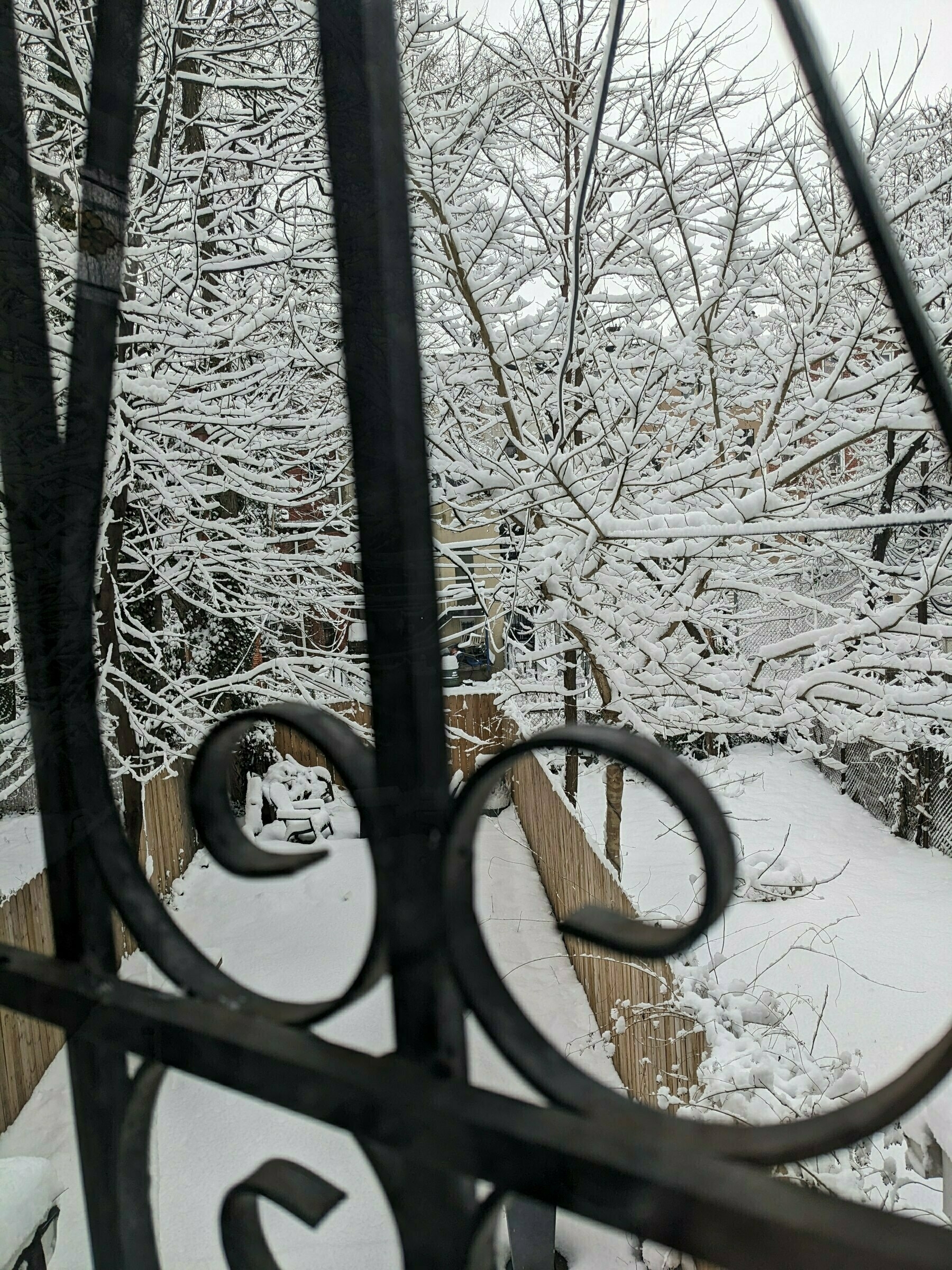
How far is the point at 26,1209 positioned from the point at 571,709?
10.9ft

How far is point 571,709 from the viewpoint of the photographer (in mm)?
4660

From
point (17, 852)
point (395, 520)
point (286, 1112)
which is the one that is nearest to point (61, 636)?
point (395, 520)

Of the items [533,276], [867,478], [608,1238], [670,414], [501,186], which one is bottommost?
[608,1238]

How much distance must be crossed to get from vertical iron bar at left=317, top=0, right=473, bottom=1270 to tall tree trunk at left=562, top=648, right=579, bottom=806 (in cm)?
Result: 387

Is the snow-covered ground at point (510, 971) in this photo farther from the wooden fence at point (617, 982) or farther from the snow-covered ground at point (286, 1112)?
the wooden fence at point (617, 982)

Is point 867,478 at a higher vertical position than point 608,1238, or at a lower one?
higher

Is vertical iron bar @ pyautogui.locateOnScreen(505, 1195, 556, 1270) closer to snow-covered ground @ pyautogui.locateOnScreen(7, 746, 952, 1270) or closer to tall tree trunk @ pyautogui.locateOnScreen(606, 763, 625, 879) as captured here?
snow-covered ground @ pyautogui.locateOnScreen(7, 746, 952, 1270)

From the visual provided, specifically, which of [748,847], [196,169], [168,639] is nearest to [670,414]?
[196,169]

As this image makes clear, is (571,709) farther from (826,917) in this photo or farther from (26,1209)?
(26,1209)

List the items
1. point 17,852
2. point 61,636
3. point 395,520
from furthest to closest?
point 17,852, point 61,636, point 395,520

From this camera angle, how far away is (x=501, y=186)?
156 inches

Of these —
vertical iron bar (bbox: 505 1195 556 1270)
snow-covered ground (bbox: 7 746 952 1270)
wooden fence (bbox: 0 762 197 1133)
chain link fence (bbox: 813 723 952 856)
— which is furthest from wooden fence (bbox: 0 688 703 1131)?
chain link fence (bbox: 813 723 952 856)

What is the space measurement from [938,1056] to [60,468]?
1.73ft

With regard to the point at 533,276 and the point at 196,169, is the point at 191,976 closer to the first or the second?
the point at 196,169
